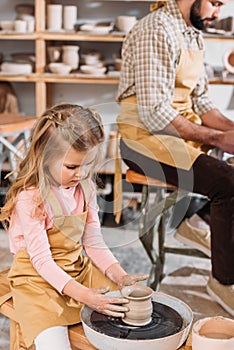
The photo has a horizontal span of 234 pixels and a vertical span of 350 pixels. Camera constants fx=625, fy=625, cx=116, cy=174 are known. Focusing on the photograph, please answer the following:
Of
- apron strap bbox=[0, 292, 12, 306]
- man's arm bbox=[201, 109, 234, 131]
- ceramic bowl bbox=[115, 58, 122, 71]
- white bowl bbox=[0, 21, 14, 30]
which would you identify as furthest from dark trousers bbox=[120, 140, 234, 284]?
white bowl bbox=[0, 21, 14, 30]

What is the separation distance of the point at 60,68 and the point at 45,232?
7.74 ft

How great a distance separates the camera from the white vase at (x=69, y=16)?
3916mm

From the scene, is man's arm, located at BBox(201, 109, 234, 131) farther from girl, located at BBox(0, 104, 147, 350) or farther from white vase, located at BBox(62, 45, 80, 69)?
white vase, located at BBox(62, 45, 80, 69)

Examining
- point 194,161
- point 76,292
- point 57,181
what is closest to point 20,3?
point 194,161

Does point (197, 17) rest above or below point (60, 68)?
above

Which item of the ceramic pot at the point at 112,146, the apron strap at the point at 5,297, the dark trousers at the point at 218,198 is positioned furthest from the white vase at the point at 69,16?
the apron strap at the point at 5,297

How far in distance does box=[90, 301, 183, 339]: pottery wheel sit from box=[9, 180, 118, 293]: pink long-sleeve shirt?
0.50 ft

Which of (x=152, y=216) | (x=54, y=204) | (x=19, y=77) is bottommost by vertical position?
(x=152, y=216)

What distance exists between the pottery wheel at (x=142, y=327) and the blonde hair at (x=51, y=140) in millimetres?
367

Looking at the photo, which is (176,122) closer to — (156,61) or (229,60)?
(156,61)

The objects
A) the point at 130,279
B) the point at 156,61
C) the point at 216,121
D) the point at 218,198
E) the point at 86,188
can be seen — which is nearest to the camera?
the point at 130,279

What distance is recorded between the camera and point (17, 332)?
66.0 inches

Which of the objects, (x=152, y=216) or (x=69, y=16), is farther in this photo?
(x=69, y=16)

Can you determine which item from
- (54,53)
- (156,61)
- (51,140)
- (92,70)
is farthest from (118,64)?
(51,140)
